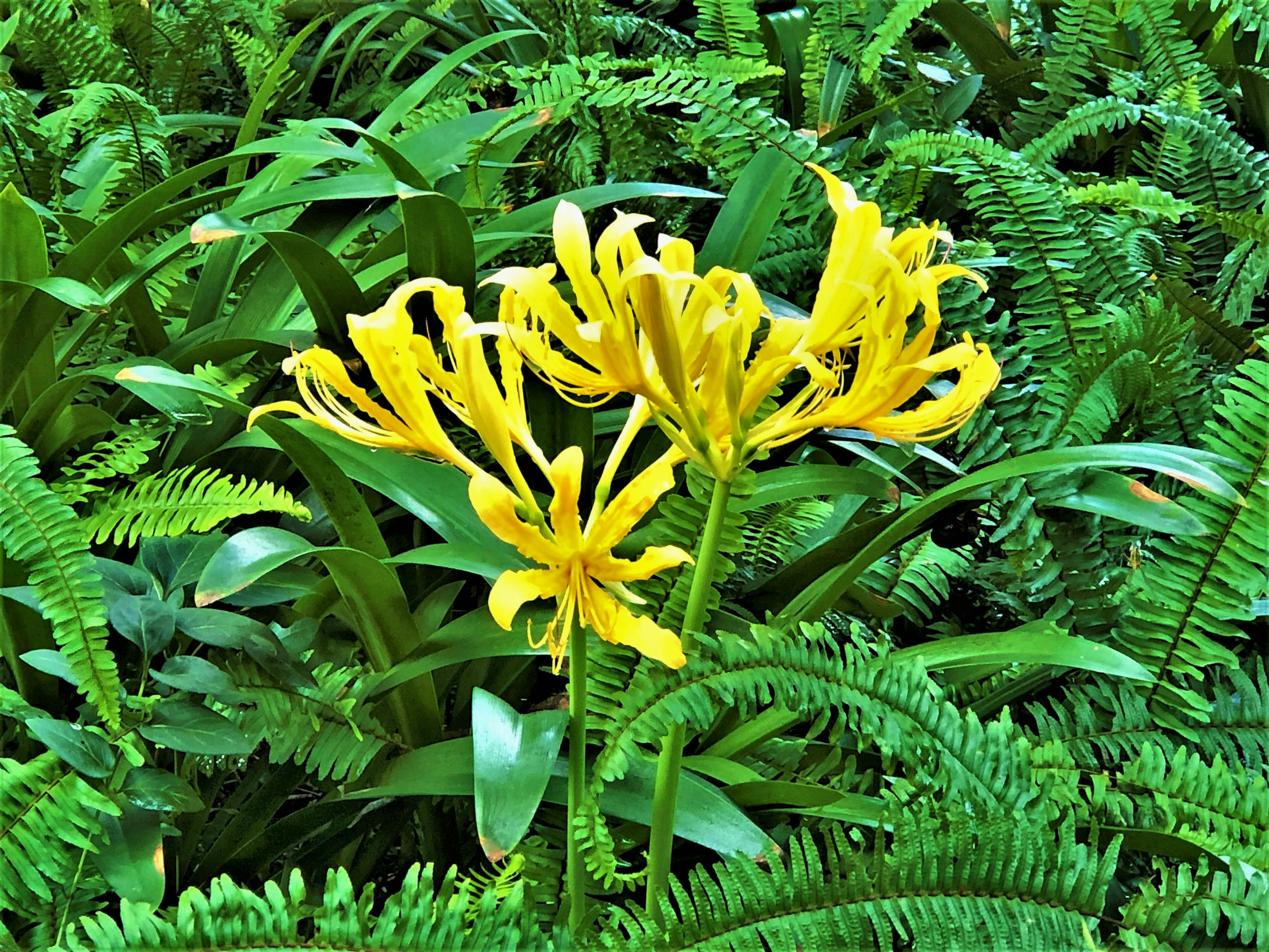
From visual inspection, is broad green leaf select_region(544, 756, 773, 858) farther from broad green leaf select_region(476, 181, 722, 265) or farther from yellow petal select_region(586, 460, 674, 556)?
broad green leaf select_region(476, 181, 722, 265)

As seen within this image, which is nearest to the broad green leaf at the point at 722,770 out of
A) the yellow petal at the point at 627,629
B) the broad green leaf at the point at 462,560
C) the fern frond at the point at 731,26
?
the broad green leaf at the point at 462,560

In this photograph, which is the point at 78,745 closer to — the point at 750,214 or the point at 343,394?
the point at 343,394

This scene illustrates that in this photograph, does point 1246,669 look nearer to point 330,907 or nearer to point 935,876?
point 935,876

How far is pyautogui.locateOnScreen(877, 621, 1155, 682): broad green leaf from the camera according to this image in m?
0.79

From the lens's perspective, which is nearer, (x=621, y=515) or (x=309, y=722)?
(x=621, y=515)

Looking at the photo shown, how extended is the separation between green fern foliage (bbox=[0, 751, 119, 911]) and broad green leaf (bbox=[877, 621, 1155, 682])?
644mm

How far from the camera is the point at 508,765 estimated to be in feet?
2.50

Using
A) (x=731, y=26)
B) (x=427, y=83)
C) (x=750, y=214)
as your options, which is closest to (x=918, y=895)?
(x=750, y=214)

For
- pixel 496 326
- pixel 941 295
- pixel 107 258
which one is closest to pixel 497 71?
Answer: pixel 107 258

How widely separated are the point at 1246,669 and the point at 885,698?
1.82ft

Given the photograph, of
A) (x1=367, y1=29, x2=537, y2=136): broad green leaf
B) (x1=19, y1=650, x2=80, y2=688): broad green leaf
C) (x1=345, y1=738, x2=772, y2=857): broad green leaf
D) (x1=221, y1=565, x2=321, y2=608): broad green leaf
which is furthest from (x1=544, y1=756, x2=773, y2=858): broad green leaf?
(x1=367, y1=29, x2=537, y2=136): broad green leaf

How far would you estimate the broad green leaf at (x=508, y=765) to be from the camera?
706 mm

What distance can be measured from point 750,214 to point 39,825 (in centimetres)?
96

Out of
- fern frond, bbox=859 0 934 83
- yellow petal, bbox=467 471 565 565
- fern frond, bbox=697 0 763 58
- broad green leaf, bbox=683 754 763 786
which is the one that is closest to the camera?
yellow petal, bbox=467 471 565 565
